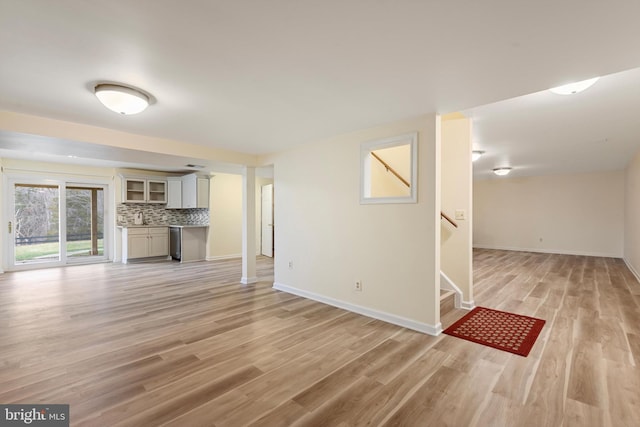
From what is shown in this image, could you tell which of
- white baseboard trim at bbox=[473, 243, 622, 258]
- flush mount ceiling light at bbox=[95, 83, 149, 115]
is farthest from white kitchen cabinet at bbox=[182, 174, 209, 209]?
white baseboard trim at bbox=[473, 243, 622, 258]

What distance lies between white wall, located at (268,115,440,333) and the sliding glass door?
576 centimetres

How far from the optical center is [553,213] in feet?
29.2

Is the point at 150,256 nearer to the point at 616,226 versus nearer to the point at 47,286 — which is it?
the point at 47,286

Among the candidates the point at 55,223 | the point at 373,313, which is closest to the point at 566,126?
the point at 373,313

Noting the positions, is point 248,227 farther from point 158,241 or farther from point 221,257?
point 158,241

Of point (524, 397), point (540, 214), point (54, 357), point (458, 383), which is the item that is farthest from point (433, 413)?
point (540, 214)

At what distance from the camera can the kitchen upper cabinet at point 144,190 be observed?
7582mm

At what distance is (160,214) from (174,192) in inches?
34.3

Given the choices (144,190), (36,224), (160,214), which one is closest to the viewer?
(36,224)

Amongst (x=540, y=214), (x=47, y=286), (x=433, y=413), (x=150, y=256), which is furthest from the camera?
(x=540, y=214)

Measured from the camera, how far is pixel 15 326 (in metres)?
3.16

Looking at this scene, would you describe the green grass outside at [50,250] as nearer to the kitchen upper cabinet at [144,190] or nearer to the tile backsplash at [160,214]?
the tile backsplash at [160,214]

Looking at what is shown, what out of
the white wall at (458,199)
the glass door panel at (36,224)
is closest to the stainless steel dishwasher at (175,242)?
the glass door panel at (36,224)

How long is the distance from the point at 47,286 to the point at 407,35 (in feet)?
21.7
